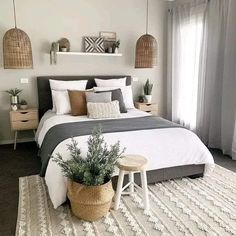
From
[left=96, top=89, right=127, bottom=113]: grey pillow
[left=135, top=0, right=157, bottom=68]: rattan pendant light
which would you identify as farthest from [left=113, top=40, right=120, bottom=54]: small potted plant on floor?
[left=96, top=89, right=127, bottom=113]: grey pillow

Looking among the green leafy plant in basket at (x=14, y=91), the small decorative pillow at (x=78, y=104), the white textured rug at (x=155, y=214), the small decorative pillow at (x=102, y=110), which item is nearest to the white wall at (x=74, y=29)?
the green leafy plant in basket at (x=14, y=91)

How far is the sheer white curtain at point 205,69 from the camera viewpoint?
3.79m

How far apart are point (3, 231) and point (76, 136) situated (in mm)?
1107

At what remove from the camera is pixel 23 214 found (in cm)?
232

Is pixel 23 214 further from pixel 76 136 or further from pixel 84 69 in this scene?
pixel 84 69

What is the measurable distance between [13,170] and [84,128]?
4.15 feet

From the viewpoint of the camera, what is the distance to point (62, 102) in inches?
157

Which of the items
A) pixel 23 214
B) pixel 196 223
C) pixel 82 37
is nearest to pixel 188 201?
pixel 196 223

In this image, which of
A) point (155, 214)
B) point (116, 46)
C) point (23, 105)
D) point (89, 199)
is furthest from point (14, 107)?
point (155, 214)

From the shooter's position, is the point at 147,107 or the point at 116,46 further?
the point at 147,107

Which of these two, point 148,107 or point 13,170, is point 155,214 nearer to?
point 13,170

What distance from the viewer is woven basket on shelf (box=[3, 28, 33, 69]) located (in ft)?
12.8

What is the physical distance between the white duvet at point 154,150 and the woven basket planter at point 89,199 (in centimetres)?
23

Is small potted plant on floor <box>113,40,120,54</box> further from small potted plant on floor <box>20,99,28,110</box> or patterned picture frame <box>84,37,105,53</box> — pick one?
small potted plant on floor <box>20,99,28,110</box>
